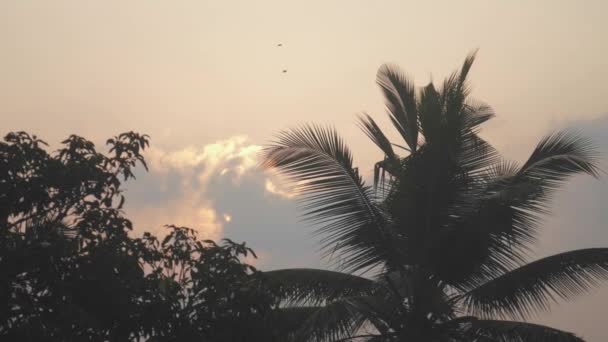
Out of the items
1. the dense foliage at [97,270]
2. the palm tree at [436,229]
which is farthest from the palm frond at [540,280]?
the dense foliage at [97,270]

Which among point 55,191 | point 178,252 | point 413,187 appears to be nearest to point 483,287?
point 413,187

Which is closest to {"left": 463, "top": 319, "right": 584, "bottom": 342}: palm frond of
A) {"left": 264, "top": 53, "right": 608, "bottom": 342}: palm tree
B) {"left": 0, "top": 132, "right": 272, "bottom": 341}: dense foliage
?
{"left": 264, "top": 53, "right": 608, "bottom": 342}: palm tree

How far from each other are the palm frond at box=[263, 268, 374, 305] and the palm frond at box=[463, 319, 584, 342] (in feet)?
6.11

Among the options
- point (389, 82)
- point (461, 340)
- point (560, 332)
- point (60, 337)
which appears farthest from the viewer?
point (389, 82)

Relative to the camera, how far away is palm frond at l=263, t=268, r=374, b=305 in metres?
13.2

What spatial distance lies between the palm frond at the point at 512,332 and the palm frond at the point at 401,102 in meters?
3.15

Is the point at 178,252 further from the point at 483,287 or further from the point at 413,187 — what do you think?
the point at 483,287

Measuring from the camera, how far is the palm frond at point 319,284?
43.2ft

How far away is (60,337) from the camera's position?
24.3 feet

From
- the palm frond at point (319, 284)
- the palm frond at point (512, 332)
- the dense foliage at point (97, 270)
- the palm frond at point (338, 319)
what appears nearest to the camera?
the dense foliage at point (97, 270)

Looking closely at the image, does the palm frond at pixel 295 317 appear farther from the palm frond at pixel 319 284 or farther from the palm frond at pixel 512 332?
→ the palm frond at pixel 512 332

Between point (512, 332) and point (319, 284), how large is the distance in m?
3.26

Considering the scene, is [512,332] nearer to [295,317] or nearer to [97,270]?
[295,317]

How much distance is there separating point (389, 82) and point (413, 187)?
2317mm
